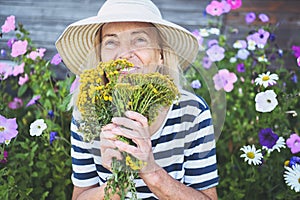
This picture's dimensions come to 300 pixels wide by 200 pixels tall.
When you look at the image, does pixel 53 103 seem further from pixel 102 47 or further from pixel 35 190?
pixel 102 47

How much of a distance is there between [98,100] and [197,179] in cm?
53

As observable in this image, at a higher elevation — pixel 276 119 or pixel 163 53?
pixel 163 53

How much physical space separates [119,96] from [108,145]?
0.10 meters

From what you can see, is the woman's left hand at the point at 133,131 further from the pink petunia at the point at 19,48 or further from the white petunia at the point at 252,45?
the white petunia at the point at 252,45

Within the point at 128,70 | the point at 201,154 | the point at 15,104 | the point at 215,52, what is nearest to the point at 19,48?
the point at 15,104

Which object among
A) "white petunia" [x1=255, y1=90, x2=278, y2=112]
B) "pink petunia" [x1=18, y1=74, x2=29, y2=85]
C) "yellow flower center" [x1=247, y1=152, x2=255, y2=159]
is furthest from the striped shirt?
"pink petunia" [x1=18, y1=74, x2=29, y2=85]

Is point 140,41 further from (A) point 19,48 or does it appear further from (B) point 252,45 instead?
(B) point 252,45

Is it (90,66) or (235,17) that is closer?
(90,66)

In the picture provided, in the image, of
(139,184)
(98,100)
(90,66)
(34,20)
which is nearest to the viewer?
(98,100)

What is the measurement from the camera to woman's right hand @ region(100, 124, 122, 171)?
1019mm

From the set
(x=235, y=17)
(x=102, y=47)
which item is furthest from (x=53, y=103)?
(x=235, y=17)

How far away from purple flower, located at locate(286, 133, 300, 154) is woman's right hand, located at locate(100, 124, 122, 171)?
3.02 feet

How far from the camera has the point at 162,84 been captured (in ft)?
3.43

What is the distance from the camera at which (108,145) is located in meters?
1.03
